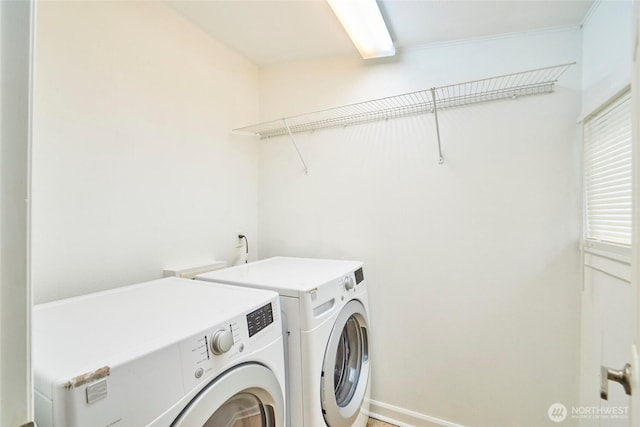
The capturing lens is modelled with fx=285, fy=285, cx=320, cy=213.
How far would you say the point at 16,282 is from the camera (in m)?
0.35

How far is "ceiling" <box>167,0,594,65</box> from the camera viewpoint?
1.45 m

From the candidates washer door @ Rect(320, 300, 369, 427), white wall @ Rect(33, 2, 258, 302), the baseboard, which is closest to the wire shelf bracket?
white wall @ Rect(33, 2, 258, 302)

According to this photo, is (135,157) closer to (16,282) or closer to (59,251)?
(59,251)

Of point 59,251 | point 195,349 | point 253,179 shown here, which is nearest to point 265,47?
point 253,179

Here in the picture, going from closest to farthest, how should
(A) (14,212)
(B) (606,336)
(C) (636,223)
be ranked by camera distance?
(A) (14,212) → (C) (636,223) → (B) (606,336)

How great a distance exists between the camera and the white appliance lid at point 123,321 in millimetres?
620

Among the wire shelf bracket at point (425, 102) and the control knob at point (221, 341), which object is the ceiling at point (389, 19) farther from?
the control knob at point (221, 341)

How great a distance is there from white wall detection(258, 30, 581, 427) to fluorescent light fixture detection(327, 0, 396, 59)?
0.77ft

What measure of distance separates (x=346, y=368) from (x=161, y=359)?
4.04 ft

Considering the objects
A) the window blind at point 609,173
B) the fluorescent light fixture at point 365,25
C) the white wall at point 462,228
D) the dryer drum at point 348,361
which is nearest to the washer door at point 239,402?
the dryer drum at point 348,361

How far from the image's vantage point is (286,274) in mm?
1504

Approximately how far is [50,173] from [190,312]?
2.85 ft

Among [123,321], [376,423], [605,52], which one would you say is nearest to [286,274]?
[123,321]

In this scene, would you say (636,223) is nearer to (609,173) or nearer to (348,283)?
(609,173)
